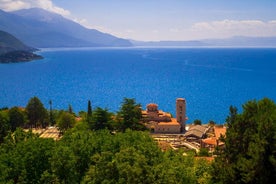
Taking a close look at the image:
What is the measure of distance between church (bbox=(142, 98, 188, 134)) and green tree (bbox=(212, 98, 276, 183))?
30.0m

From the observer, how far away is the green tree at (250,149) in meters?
17.8

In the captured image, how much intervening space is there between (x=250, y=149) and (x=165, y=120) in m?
35.9

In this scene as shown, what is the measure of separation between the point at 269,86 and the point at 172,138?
76852mm

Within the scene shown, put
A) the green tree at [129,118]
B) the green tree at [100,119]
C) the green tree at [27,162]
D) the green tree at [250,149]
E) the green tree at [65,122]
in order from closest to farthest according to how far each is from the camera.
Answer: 1. the green tree at [250,149]
2. the green tree at [27,162]
3. the green tree at [129,118]
4. the green tree at [100,119]
5. the green tree at [65,122]

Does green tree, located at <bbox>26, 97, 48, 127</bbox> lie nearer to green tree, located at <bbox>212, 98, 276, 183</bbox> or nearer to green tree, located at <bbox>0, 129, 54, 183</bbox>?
green tree, located at <bbox>0, 129, 54, 183</bbox>

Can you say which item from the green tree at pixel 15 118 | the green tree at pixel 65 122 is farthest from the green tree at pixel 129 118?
the green tree at pixel 15 118

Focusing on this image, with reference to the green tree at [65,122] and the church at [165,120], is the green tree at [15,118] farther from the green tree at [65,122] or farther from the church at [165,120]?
the church at [165,120]

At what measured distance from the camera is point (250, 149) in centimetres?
1825

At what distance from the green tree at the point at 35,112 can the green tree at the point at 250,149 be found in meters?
41.2

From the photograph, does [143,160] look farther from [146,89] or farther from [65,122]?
[146,89]

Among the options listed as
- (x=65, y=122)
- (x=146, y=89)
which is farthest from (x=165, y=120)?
(x=146, y=89)

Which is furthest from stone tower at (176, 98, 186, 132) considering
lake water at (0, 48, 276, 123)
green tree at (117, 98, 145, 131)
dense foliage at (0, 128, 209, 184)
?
dense foliage at (0, 128, 209, 184)

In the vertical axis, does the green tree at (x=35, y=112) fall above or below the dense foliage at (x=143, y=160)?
below

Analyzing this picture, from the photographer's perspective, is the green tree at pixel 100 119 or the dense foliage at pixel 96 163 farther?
the green tree at pixel 100 119
